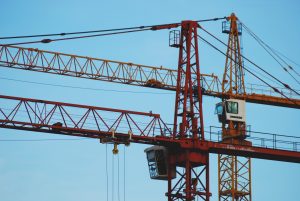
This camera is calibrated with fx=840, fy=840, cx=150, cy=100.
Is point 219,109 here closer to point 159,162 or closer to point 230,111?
point 230,111

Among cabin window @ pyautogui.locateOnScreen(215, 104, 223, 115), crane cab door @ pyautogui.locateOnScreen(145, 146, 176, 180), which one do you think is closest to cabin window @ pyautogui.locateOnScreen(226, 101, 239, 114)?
cabin window @ pyautogui.locateOnScreen(215, 104, 223, 115)

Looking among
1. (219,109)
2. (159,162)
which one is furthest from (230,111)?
(159,162)

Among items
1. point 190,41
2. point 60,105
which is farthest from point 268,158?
point 60,105

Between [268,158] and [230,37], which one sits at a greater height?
[230,37]

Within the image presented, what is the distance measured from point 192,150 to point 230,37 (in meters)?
44.4

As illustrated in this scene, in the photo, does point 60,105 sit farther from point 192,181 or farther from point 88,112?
point 192,181

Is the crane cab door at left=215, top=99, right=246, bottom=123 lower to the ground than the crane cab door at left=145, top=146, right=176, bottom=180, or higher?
higher

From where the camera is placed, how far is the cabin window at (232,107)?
113938 millimetres

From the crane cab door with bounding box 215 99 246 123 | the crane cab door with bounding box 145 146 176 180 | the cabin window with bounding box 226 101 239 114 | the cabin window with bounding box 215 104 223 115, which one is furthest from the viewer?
the cabin window with bounding box 215 104 223 115

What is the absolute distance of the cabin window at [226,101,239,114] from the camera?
114 m

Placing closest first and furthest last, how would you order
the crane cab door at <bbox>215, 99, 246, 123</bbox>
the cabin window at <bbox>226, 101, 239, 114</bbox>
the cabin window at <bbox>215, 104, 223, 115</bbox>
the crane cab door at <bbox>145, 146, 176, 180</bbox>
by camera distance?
the crane cab door at <bbox>145, 146, 176, 180</bbox>
the crane cab door at <bbox>215, 99, 246, 123</bbox>
the cabin window at <bbox>226, 101, 239, 114</bbox>
the cabin window at <bbox>215, 104, 223, 115</bbox>

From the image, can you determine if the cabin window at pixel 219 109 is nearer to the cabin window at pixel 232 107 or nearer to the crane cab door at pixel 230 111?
the crane cab door at pixel 230 111

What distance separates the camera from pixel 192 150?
3551 inches

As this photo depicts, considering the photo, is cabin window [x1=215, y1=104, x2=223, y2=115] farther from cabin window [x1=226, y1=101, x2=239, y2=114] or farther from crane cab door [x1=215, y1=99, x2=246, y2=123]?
cabin window [x1=226, y1=101, x2=239, y2=114]
